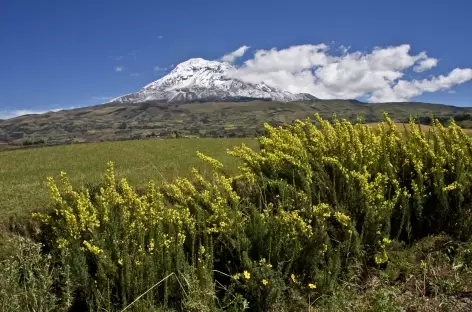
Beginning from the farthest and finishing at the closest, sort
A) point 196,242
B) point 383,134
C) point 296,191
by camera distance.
Answer: 1. point 383,134
2. point 296,191
3. point 196,242

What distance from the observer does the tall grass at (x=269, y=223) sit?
462cm

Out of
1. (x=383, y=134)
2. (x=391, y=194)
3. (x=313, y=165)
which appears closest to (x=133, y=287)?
(x=313, y=165)

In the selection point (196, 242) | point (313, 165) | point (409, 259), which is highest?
point (313, 165)

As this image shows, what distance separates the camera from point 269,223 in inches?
207

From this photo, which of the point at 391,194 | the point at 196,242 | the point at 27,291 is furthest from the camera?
the point at 391,194

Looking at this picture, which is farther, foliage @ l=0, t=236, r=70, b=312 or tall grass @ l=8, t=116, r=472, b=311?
tall grass @ l=8, t=116, r=472, b=311

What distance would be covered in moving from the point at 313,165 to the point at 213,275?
2584 millimetres

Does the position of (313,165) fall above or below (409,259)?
above

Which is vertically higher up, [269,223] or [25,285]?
[269,223]

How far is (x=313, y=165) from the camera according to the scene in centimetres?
655

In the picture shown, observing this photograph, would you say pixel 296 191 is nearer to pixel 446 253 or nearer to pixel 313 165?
pixel 313 165

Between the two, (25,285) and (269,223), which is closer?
(25,285)

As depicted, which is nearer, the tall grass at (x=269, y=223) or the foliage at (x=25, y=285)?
the foliage at (x=25, y=285)

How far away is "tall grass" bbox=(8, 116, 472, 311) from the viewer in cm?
462
